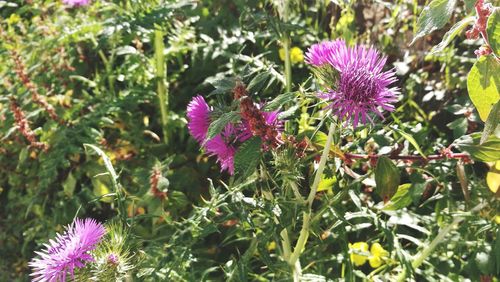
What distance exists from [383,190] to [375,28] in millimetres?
847

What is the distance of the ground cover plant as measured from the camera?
2.83 feet

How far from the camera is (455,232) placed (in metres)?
1.17

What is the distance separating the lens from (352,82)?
79cm

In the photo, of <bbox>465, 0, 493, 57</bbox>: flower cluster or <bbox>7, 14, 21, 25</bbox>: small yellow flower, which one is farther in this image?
<bbox>7, 14, 21, 25</bbox>: small yellow flower

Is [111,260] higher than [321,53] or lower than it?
lower

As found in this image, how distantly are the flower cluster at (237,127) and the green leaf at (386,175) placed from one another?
Answer: 16cm

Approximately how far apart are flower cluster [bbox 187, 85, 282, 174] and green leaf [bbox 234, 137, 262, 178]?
18 mm

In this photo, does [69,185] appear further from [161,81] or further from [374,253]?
[374,253]

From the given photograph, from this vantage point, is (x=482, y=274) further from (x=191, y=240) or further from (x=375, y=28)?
(x=375, y=28)

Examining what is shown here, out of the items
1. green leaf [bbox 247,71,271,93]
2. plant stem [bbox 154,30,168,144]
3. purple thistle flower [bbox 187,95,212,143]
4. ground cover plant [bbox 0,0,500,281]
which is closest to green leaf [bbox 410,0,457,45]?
ground cover plant [bbox 0,0,500,281]

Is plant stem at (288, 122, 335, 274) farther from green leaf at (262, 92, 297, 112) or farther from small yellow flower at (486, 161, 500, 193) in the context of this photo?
small yellow flower at (486, 161, 500, 193)

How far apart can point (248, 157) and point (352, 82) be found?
180mm

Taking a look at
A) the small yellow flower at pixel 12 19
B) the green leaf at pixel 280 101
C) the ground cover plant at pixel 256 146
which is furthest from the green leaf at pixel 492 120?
the small yellow flower at pixel 12 19

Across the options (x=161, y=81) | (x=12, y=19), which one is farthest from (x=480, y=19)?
(x=12, y=19)
